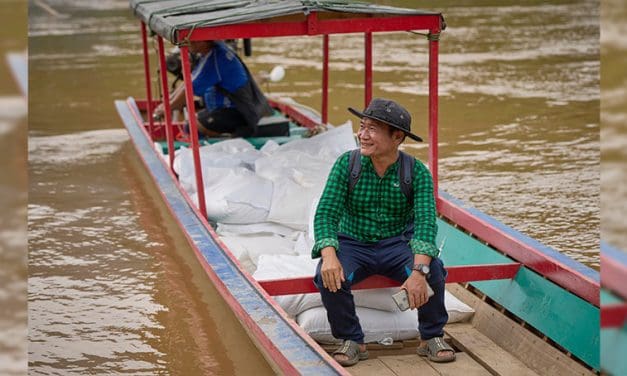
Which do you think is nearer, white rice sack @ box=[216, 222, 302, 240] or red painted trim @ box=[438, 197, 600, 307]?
red painted trim @ box=[438, 197, 600, 307]

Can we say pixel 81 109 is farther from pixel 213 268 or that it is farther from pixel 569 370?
pixel 569 370

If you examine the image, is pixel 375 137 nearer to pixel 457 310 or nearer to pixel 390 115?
pixel 390 115

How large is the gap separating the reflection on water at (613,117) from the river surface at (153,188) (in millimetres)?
3182

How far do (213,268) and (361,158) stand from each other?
868mm

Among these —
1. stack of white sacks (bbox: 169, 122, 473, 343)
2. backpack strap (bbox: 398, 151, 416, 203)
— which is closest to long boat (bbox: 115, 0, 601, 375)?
stack of white sacks (bbox: 169, 122, 473, 343)

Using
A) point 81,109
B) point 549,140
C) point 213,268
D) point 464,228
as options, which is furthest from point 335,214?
point 81,109

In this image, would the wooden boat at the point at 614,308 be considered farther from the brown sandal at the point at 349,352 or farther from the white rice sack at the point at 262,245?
the white rice sack at the point at 262,245

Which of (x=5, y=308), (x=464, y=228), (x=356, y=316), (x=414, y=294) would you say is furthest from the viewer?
(x=464, y=228)

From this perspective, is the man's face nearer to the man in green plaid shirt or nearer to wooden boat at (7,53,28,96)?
the man in green plaid shirt

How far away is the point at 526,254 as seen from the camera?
370 centimetres

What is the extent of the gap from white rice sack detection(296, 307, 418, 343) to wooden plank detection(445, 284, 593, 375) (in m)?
0.35

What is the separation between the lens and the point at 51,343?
4.16 metres

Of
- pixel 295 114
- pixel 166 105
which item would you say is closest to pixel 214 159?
pixel 166 105

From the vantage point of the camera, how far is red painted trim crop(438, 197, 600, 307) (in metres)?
3.24
